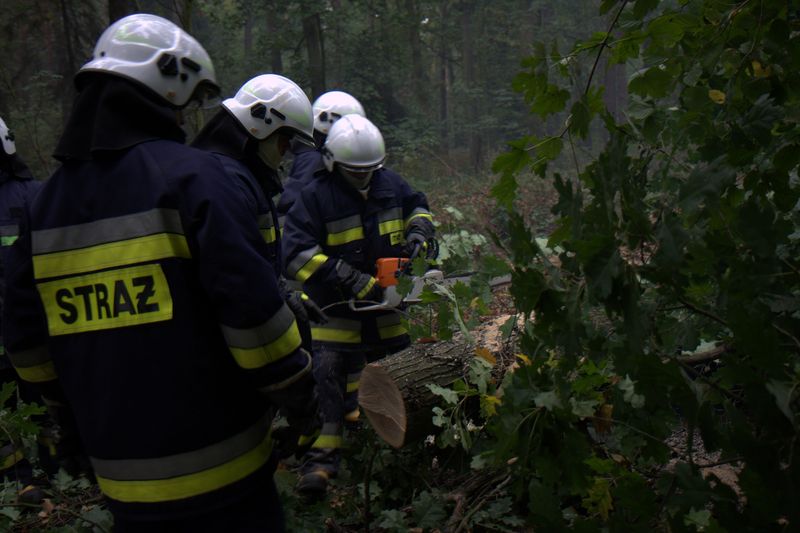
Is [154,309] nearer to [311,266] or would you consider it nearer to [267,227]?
[267,227]

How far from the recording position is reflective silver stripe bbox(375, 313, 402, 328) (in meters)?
4.94

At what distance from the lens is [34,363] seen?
2287 millimetres

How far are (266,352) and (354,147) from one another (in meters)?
2.84

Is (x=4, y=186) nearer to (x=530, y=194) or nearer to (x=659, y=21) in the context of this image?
(x=659, y=21)

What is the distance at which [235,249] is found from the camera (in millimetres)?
2004

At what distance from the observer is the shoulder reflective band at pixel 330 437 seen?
4.20 meters

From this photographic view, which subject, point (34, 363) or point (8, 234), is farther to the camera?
point (8, 234)

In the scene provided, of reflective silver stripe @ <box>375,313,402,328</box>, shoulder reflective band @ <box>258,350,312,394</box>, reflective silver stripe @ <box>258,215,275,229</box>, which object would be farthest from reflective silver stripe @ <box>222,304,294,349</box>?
reflective silver stripe @ <box>375,313,402,328</box>

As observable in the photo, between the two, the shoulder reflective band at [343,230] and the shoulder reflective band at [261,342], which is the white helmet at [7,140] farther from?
the shoulder reflective band at [261,342]

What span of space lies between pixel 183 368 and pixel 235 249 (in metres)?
0.40


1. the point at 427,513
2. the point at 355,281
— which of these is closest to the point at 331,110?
the point at 355,281

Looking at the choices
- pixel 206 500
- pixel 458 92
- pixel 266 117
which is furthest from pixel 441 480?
pixel 458 92

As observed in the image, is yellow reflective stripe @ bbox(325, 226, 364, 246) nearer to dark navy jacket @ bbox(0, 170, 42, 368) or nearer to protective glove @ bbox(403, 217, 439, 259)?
protective glove @ bbox(403, 217, 439, 259)

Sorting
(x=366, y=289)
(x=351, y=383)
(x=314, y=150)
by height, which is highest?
(x=314, y=150)
